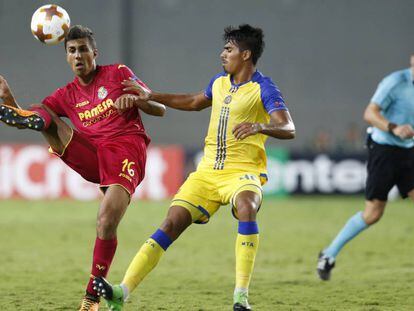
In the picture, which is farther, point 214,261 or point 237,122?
point 214,261

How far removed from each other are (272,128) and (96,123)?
1.48 meters

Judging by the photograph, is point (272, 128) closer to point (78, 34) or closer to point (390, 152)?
point (78, 34)

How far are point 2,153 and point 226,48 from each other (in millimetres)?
11669

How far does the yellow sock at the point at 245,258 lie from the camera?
582cm

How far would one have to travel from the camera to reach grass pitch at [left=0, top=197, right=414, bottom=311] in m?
6.92

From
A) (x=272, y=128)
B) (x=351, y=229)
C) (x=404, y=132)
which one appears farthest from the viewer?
(x=351, y=229)

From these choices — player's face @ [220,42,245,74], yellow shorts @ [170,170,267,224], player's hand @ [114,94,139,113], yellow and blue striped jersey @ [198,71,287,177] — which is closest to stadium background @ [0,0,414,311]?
yellow shorts @ [170,170,267,224]

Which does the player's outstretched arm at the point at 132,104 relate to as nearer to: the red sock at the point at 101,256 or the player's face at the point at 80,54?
the player's face at the point at 80,54

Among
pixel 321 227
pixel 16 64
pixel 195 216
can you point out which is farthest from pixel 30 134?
pixel 195 216

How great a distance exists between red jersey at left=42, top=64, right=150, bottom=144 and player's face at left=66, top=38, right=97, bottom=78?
180mm

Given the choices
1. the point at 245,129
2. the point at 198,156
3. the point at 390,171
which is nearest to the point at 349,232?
the point at 390,171

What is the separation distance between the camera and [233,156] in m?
6.24

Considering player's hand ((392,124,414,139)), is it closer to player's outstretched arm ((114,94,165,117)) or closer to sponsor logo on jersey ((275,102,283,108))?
sponsor logo on jersey ((275,102,283,108))

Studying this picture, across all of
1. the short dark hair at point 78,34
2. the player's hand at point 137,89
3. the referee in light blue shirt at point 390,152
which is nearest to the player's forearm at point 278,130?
the player's hand at point 137,89
